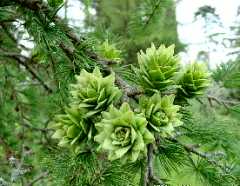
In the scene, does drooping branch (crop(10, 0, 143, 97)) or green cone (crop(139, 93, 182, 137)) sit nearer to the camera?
green cone (crop(139, 93, 182, 137))

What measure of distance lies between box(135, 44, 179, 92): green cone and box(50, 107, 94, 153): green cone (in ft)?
0.37

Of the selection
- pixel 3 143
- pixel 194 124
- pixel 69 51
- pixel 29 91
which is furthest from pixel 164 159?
pixel 29 91

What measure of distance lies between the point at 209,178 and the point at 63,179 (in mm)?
267

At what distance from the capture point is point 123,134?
660 millimetres

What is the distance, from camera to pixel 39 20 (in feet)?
3.07

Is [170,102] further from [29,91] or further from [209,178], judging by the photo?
[29,91]

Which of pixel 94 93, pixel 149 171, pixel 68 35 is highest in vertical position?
pixel 68 35

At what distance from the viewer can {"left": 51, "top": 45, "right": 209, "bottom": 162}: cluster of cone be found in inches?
26.0

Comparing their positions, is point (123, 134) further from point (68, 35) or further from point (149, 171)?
point (68, 35)

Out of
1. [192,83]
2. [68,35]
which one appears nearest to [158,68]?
[192,83]

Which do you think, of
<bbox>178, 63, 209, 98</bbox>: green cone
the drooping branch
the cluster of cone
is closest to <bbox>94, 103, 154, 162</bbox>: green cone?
the cluster of cone

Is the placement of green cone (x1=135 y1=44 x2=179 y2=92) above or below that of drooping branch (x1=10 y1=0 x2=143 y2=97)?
below

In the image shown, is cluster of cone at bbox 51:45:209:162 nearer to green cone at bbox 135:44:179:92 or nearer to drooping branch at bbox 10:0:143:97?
green cone at bbox 135:44:179:92

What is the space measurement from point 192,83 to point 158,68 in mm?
72
